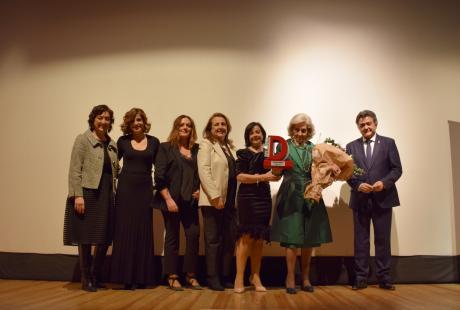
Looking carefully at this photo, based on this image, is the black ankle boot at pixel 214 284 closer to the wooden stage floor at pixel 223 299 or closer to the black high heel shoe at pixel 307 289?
the wooden stage floor at pixel 223 299

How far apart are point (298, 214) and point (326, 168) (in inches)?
17.5

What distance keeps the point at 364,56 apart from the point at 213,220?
2433 millimetres

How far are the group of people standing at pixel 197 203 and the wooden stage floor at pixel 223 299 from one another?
152 mm

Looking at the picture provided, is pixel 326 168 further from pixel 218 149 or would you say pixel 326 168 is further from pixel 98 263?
pixel 98 263

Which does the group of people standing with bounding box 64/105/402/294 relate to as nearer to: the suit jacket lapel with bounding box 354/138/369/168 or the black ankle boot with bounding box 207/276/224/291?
the black ankle boot with bounding box 207/276/224/291

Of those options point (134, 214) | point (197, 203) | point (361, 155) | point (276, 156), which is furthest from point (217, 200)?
point (361, 155)

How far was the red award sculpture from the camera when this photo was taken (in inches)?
125

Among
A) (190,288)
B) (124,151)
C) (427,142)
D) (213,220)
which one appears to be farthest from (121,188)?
(427,142)

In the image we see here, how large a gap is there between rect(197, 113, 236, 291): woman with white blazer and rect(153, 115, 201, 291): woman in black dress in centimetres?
13

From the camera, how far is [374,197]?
12.0ft

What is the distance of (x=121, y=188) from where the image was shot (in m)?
3.46

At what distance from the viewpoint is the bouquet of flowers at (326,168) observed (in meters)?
3.25

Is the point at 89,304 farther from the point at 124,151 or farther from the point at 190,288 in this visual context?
the point at 124,151

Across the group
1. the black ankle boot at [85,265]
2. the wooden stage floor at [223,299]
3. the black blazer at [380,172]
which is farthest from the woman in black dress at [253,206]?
the black ankle boot at [85,265]
